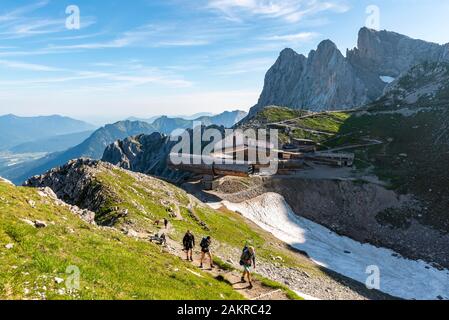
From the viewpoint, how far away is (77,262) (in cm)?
1855

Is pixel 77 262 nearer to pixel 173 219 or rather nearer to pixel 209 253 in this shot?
pixel 209 253

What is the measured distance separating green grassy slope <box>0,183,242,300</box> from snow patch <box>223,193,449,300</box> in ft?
94.5

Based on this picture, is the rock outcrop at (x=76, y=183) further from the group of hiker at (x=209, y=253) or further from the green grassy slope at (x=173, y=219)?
the group of hiker at (x=209, y=253)

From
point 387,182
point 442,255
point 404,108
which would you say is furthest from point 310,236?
point 404,108

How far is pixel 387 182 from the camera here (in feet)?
250

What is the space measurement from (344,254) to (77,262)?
142ft

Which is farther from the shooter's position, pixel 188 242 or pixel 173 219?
pixel 173 219

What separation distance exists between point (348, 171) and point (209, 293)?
68059 millimetres

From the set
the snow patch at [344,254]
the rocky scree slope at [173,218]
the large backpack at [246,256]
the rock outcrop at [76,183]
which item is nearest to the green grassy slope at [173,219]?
the rocky scree slope at [173,218]

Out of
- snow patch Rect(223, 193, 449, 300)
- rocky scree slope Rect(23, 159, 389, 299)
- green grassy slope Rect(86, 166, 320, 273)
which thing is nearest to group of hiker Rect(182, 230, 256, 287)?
rocky scree slope Rect(23, 159, 389, 299)

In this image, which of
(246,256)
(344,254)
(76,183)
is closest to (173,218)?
(76,183)

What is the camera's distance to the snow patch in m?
45.5

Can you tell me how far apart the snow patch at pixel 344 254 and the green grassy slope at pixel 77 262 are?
94.5 ft

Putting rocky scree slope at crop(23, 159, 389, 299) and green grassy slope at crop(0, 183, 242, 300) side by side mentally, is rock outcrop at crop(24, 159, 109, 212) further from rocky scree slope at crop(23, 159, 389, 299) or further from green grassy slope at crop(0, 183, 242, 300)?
green grassy slope at crop(0, 183, 242, 300)
